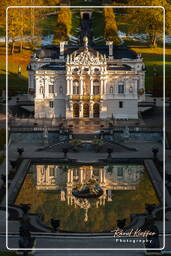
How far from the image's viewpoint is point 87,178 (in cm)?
6372

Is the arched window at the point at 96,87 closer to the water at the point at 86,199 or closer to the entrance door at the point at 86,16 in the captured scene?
the water at the point at 86,199

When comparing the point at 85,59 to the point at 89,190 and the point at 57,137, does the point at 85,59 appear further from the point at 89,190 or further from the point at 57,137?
the point at 89,190

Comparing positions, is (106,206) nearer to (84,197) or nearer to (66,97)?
(84,197)

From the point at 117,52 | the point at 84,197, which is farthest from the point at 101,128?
the point at 84,197

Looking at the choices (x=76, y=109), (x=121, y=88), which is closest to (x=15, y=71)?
(x=76, y=109)

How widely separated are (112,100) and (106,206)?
3307 centimetres

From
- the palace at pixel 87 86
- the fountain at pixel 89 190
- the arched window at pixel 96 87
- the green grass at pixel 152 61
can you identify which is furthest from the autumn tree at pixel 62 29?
the fountain at pixel 89 190

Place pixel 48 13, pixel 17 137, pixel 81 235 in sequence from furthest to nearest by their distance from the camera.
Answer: pixel 48 13 < pixel 17 137 < pixel 81 235

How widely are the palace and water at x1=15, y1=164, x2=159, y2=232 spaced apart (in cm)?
1846

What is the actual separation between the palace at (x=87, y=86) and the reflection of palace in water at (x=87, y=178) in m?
18.8

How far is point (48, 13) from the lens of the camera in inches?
6437

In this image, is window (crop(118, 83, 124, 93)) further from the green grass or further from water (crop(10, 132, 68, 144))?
the green grass

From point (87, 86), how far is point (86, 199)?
102 ft

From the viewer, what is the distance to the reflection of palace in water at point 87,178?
5955cm
